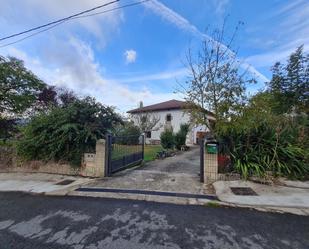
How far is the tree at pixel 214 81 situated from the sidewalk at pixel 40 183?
4439mm

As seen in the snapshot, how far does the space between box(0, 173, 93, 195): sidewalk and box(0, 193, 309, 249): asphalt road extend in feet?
3.06

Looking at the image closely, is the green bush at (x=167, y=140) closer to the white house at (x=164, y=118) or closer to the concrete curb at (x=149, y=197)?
the white house at (x=164, y=118)

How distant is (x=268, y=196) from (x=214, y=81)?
395cm

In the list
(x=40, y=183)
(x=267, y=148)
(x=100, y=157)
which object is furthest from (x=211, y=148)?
(x=40, y=183)

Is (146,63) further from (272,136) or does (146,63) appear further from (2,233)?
(2,233)

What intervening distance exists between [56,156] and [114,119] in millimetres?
2427

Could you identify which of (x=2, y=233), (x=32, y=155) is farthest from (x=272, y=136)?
(x=32, y=155)

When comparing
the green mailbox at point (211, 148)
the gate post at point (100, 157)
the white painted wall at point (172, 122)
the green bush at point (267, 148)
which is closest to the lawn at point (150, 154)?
the gate post at point (100, 157)

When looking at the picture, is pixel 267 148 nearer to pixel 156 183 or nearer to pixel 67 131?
pixel 156 183

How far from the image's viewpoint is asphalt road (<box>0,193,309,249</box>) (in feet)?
7.98

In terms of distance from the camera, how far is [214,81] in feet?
21.1

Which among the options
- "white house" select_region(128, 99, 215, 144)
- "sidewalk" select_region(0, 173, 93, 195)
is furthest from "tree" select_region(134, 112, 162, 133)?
"sidewalk" select_region(0, 173, 93, 195)

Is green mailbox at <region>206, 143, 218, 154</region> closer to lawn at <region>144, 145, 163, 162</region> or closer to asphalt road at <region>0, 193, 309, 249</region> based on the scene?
asphalt road at <region>0, 193, 309, 249</region>

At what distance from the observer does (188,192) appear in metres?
4.62
